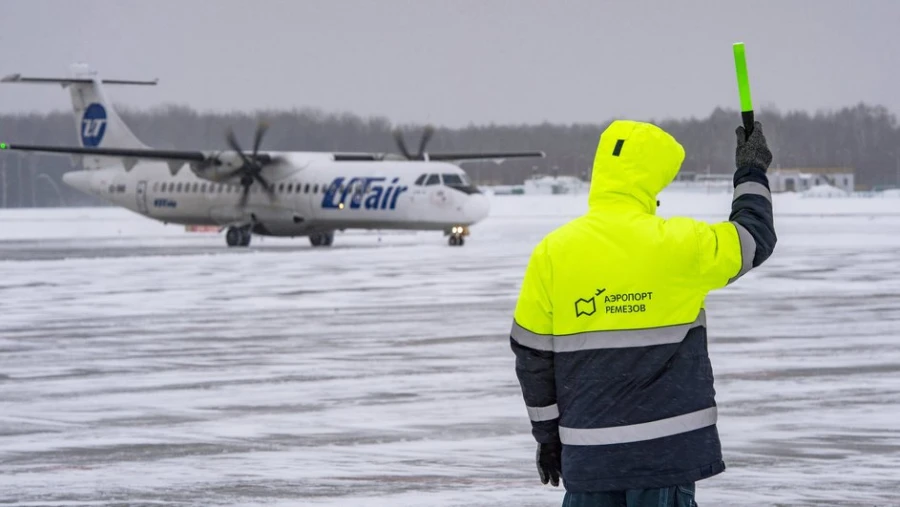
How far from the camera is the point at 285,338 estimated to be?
13.9 meters

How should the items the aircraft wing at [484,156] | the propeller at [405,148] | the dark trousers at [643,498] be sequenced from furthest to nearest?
the aircraft wing at [484,156] < the propeller at [405,148] < the dark trousers at [643,498]

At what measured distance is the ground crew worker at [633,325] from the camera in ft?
12.1

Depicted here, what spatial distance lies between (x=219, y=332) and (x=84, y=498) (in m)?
8.09

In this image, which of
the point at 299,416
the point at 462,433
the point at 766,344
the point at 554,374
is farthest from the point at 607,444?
the point at 766,344

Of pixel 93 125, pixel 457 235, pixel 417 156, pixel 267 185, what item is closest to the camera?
pixel 457 235

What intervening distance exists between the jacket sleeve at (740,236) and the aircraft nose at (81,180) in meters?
39.3

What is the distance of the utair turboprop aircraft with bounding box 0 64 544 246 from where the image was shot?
33406mm

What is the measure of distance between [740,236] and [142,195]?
121 feet

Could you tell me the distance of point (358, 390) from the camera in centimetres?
1012

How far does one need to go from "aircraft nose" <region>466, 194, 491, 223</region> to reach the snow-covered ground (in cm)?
972

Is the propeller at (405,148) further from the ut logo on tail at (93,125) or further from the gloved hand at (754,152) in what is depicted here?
the gloved hand at (754,152)

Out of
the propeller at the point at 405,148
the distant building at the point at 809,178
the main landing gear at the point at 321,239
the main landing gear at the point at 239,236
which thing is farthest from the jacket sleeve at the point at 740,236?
the distant building at the point at 809,178

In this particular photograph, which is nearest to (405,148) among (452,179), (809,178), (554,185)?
(452,179)

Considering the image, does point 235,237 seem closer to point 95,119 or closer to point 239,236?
point 239,236
